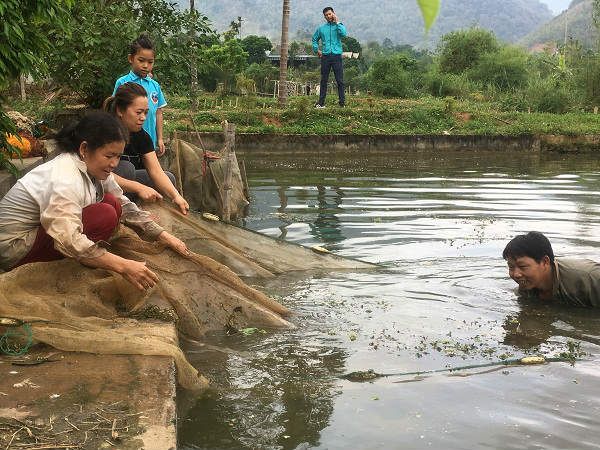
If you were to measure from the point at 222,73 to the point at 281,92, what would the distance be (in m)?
10.3

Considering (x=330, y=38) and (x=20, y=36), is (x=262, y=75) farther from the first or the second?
(x=20, y=36)

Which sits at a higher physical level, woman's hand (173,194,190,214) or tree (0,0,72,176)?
tree (0,0,72,176)

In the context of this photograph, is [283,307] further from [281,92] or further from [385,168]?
[281,92]

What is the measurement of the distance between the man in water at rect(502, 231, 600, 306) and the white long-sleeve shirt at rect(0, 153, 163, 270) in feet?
10.6

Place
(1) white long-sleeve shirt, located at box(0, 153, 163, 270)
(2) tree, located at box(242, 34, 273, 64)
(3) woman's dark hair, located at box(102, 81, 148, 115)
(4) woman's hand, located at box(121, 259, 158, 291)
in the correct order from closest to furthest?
(1) white long-sleeve shirt, located at box(0, 153, 163, 270), (4) woman's hand, located at box(121, 259, 158, 291), (3) woman's dark hair, located at box(102, 81, 148, 115), (2) tree, located at box(242, 34, 273, 64)

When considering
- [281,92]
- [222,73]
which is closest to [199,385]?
[281,92]

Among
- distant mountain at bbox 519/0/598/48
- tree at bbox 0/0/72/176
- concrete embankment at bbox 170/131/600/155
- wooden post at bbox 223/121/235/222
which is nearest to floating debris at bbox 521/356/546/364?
tree at bbox 0/0/72/176

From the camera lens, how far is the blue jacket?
58.0ft

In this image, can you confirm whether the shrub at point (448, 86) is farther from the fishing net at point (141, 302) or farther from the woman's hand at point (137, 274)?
the woman's hand at point (137, 274)

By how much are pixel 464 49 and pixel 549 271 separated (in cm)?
2811

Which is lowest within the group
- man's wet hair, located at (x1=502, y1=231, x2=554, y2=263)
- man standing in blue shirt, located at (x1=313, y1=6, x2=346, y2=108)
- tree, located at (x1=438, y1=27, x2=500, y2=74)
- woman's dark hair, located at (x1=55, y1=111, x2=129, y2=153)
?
man's wet hair, located at (x1=502, y1=231, x2=554, y2=263)

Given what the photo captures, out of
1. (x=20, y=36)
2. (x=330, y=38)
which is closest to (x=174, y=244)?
(x=20, y=36)

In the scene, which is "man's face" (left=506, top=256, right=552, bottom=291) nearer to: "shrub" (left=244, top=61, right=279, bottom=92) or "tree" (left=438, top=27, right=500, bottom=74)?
"shrub" (left=244, top=61, right=279, bottom=92)

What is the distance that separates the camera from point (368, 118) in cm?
1991
